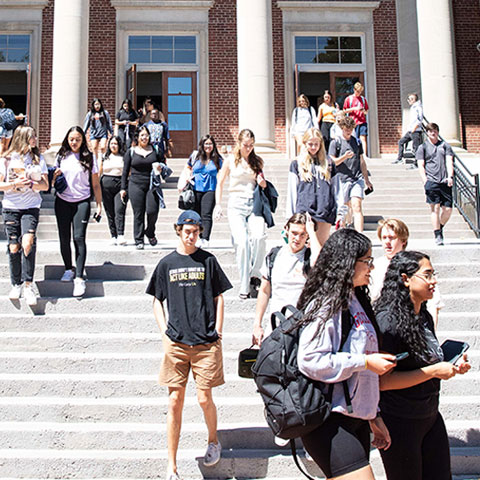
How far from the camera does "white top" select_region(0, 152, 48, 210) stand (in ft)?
20.1

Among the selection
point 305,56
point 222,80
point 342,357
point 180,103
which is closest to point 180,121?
point 180,103

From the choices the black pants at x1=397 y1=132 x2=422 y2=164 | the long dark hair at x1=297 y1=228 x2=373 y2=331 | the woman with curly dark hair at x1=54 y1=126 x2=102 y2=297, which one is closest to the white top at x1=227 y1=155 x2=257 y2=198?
the woman with curly dark hair at x1=54 y1=126 x2=102 y2=297

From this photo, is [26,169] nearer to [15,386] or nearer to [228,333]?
[15,386]

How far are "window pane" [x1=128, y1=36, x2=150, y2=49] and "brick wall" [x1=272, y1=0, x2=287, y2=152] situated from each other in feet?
12.4

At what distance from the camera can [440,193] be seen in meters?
8.33

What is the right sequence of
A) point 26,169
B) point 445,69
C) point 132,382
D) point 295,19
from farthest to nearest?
point 295,19 → point 445,69 → point 26,169 → point 132,382

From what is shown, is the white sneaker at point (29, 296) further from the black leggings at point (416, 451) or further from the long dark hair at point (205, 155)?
the black leggings at point (416, 451)

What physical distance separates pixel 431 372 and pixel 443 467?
52 cm

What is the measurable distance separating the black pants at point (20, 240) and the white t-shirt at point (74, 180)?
49 cm

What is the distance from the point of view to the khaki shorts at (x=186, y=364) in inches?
159

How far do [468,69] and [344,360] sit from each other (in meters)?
16.9

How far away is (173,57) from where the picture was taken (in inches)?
684

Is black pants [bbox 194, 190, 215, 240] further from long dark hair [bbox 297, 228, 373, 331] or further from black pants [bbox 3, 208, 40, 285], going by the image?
long dark hair [bbox 297, 228, 373, 331]

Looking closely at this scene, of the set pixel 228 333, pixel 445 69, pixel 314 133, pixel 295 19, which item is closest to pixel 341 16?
pixel 295 19
